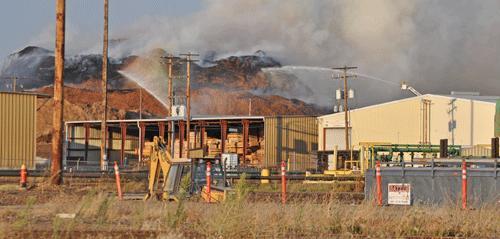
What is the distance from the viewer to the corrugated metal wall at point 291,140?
82438 mm

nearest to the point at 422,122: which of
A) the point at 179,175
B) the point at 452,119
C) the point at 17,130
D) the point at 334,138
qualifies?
the point at 452,119

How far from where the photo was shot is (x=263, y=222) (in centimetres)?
1783

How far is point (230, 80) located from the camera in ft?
627

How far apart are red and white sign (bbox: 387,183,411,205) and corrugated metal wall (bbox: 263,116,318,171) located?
5232 cm

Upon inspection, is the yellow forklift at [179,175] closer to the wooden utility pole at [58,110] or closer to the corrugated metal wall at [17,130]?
the wooden utility pole at [58,110]

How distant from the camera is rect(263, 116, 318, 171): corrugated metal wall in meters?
82.4

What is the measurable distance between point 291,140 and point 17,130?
31942 millimetres

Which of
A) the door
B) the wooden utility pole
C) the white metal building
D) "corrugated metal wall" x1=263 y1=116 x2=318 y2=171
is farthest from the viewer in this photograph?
"corrugated metal wall" x1=263 y1=116 x2=318 y2=171

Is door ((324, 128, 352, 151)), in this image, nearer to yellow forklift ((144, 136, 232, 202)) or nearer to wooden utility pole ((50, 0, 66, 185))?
wooden utility pole ((50, 0, 66, 185))

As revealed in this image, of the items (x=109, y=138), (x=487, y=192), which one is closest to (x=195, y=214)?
(x=487, y=192)

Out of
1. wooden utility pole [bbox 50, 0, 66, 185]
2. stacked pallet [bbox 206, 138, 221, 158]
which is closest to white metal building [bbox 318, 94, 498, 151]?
stacked pallet [bbox 206, 138, 221, 158]

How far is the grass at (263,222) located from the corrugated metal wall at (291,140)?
60654 millimetres

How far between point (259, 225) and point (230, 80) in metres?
174

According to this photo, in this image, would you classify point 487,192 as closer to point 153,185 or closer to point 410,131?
point 153,185
